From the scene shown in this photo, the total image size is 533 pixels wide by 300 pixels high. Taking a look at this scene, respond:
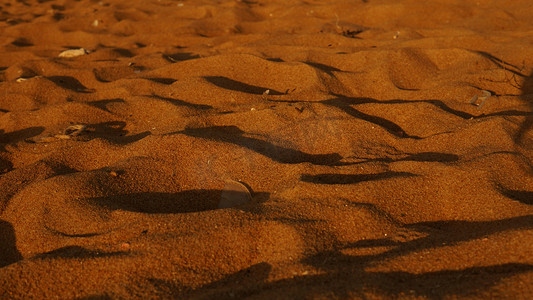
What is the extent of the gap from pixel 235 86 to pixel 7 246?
5.70 feet

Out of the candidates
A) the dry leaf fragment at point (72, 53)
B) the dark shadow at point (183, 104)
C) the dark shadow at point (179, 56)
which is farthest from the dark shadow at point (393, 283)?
the dry leaf fragment at point (72, 53)

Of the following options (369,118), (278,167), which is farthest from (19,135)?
(369,118)

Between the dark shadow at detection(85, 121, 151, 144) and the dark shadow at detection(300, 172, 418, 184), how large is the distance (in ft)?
3.54

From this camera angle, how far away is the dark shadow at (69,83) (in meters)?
3.07

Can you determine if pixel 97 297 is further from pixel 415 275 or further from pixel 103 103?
pixel 103 103

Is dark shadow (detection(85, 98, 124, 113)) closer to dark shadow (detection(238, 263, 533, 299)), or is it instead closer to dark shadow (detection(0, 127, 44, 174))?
dark shadow (detection(0, 127, 44, 174))

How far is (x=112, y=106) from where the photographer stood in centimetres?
267

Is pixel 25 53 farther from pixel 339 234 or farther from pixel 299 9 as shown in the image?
pixel 339 234

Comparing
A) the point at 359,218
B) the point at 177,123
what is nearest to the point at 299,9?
the point at 177,123

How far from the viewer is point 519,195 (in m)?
1.66

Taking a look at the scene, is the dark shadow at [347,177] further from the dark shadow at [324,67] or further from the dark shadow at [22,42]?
the dark shadow at [22,42]

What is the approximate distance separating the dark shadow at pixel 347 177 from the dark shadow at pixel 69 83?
2.12 m

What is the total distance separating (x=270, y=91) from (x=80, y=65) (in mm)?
1855

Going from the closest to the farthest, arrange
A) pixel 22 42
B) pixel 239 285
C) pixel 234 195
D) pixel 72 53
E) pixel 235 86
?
1. pixel 239 285
2. pixel 234 195
3. pixel 235 86
4. pixel 72 53
5. pixel 22 42
